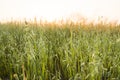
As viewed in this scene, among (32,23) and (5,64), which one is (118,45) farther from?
(32,23)

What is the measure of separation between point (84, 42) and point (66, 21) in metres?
2.51

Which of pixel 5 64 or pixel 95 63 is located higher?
pixel 95 63

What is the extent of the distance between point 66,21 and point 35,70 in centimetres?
316

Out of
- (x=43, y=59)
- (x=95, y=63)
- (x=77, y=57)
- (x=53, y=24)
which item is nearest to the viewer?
(x=95, y=63)

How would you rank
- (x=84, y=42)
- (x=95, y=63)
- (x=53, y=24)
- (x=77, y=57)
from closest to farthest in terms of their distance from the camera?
(x=95, y=63) < (x=77, y=57) < (x=84, y=42) < (x=53, y=24)

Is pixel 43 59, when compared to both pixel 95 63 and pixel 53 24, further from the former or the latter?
pixel 53 24

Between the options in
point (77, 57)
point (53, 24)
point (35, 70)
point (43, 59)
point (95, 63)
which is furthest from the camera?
point (53, 24)

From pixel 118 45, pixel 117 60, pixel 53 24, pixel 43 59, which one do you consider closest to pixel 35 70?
pixel 43 59

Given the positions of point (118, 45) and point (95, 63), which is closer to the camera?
point (95, 63)

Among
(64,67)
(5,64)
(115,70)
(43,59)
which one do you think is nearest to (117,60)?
(115,70)

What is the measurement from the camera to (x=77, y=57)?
2.06 m

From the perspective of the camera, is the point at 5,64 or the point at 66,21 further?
the point at 66,21

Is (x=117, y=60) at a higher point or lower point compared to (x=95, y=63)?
lower

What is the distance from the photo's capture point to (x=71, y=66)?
1.88 meters
